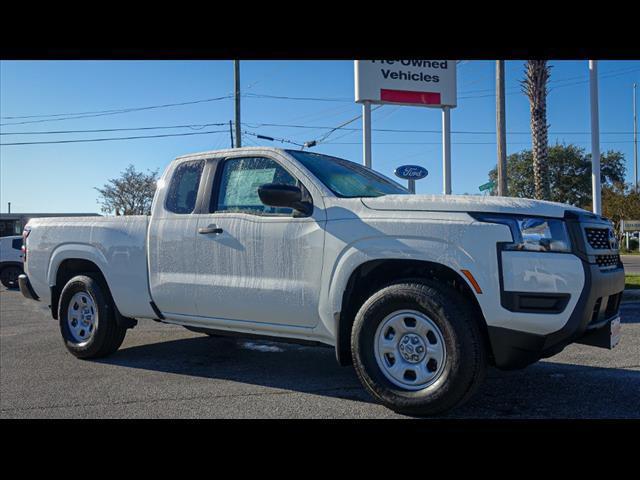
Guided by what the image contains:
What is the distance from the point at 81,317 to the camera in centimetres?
587

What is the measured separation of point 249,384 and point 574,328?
2664 millimetres

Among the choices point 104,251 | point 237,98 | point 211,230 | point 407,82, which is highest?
point 237,98

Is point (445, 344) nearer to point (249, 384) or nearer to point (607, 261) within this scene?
point (607, 261)

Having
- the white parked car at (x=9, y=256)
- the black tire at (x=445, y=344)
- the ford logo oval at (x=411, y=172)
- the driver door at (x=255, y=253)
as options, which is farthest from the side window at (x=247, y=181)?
the white parked car at (x=9, y=256)

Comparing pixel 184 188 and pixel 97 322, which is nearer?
pixel 184 188

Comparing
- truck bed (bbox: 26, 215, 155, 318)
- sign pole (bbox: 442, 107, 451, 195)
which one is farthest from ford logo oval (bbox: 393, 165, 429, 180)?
truck bed (bbox: 26, 215, 155, 318)

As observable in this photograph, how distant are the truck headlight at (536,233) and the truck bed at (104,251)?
337cm

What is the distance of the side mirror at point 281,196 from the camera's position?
13.4 feet

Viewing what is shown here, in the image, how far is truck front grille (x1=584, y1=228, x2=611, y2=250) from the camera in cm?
371

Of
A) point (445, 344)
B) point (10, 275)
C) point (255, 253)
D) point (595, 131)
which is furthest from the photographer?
point (10, 275)

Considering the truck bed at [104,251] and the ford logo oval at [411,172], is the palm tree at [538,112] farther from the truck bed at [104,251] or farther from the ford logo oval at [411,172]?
the truck bed at [104,251]

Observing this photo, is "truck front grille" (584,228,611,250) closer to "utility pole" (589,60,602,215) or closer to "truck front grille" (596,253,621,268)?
"truck front grille" (596,253,621,268)

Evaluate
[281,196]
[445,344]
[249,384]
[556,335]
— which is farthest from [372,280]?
[249,384]
